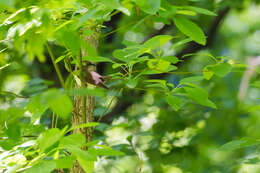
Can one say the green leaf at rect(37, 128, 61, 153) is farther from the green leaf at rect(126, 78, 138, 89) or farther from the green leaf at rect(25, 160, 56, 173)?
the green leaf at rect(126, 78, 138, 89)

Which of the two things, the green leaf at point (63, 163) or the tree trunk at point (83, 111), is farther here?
the tree trunk at point (83, 111)

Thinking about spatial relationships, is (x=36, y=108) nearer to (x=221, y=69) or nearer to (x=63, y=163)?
(x=63, y=163)

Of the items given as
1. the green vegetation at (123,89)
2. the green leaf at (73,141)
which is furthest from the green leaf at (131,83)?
the green leaf at (73,141)

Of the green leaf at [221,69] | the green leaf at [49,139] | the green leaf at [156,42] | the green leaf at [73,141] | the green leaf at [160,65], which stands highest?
the green leaf at [156,42]

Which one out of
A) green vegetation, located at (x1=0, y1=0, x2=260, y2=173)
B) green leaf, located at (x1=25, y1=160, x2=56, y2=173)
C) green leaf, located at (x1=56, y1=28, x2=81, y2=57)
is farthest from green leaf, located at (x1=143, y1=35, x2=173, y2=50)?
green leaf, located at (x1=25, y1=160, x2=56, y2=173)

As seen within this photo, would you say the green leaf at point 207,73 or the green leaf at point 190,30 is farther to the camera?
the green leaf at point 207,73

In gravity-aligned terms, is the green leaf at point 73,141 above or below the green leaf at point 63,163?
above

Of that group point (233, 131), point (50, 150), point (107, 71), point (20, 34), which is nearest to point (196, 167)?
point (233, 131)

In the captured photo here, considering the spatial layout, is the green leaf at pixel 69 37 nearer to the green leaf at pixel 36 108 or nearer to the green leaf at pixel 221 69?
the green leaf at pixel 36 108

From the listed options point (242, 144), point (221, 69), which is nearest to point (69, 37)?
point (221, 69)

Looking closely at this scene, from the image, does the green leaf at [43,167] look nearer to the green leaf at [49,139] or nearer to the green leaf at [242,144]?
the green leaf at [49,139]

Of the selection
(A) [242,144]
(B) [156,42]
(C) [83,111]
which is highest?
(B) [156,42]

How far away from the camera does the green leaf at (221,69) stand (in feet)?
1.75

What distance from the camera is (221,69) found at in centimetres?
54
